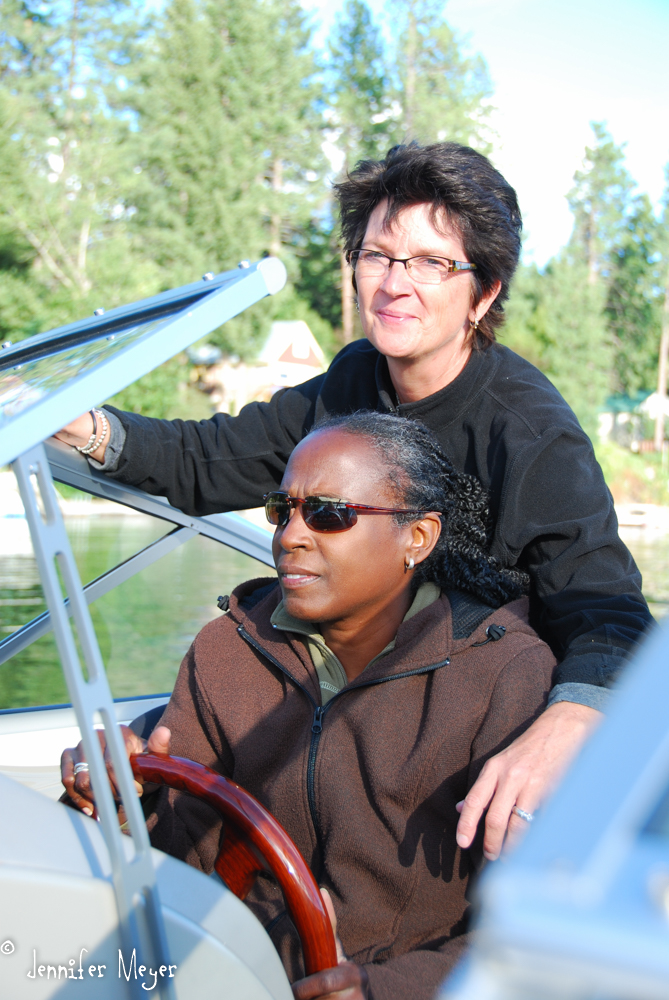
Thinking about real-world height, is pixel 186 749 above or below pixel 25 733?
above

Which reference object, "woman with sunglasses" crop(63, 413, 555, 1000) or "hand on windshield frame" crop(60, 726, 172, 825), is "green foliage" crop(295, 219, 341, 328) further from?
"hand on windshield frame" crop(60, 726, 172, 825)

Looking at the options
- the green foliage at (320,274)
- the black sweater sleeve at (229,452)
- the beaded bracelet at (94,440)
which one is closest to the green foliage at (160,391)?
the green foliage at (320,274)

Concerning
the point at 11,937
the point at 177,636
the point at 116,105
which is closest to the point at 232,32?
the point at 116,105

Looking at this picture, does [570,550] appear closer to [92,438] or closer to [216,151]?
[92,438]

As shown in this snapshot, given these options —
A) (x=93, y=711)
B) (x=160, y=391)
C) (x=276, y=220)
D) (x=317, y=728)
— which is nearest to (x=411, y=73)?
(x=276, y=220)

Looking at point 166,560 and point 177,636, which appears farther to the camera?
point 177,636

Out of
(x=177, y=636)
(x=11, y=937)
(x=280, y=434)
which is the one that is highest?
(x=280, y=434)

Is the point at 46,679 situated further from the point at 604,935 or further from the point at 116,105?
the point at 116,105

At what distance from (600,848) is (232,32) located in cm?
3541

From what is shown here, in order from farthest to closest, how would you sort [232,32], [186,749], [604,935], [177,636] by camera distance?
[232,32] → [177,636] → [186,749] → [604,935]

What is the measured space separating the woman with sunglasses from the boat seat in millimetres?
380

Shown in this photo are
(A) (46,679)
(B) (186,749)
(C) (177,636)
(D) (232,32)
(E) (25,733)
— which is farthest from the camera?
(D) (232,32)

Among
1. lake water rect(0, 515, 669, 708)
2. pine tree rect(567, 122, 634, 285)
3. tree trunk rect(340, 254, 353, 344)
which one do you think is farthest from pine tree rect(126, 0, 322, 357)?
lake water rect(0, 515, 669, 708)

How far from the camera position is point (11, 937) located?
1.05 meters
